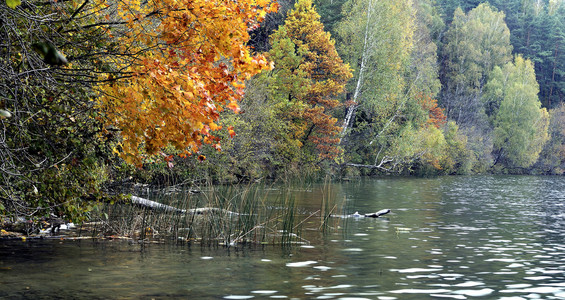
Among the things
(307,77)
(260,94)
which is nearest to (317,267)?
(260,94)

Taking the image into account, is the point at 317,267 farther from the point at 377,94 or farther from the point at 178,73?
the point at 377,94

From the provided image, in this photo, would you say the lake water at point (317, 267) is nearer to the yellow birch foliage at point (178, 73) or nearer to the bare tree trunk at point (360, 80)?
the yellow birch foliage at point (178, 73)

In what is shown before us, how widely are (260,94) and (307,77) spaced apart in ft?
22.2

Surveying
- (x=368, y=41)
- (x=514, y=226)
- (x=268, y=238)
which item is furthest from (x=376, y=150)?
(x=268, y=238)

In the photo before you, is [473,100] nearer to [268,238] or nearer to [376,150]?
[376,150]

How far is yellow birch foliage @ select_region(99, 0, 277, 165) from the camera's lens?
26.9 feet

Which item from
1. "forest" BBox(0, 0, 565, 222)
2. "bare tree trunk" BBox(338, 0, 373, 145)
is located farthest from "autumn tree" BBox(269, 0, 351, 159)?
"bare tree trunk" BBox(338, 0, 373, 145)

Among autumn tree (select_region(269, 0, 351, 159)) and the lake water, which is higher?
autumn tree (select_region(269, 0, 351, 159))

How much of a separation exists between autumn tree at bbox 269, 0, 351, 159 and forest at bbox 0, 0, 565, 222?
10 cm

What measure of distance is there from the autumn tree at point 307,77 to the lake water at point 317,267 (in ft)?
65.6

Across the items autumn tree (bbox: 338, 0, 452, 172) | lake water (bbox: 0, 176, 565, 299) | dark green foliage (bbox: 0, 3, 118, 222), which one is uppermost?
autumn tree (bbox: 338, 0, 452, 172)

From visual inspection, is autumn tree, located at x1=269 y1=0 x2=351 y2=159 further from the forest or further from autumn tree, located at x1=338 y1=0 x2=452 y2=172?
autumn tree, located at x1=338 y1=0 x2=452 y2=172

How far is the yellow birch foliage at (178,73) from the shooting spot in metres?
8.20

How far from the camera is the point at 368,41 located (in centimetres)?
4106
